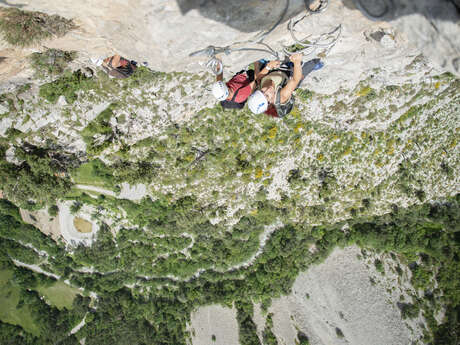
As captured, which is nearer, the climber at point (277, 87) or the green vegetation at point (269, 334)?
the climber at point (277, 87)

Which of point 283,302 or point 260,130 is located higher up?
point 260,130

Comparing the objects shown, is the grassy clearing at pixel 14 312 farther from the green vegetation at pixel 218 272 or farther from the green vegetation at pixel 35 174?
the green vegetation at pixel 35 174

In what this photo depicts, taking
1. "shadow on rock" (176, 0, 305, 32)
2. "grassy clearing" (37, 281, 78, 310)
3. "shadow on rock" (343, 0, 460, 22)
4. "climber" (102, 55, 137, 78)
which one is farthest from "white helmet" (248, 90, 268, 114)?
"grassy clearing" (37, 281, 78, 310)

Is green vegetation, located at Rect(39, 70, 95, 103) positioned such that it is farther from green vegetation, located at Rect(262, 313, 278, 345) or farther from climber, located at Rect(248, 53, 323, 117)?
green vegetation, located at Rect(262, 313, 278, 345)

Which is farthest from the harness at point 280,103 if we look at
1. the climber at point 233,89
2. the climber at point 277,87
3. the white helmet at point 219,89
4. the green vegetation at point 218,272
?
the green vegetation at point 218,272

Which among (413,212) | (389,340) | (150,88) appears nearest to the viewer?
(150,88)

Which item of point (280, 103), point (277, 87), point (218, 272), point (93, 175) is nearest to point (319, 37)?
point (277, 87)

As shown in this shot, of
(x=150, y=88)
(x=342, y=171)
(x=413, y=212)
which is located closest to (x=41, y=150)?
(x=150, y=88)

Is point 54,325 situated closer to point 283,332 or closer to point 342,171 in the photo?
point 283,332
